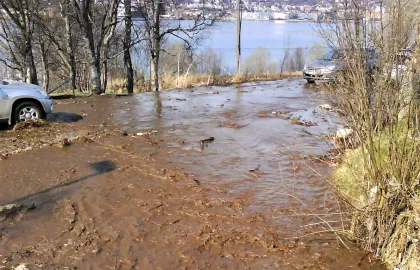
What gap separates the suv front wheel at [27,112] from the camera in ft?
32.6

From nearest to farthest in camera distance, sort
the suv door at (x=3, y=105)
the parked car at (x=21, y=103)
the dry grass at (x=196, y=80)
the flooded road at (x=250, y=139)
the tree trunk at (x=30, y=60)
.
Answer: the flooded road at (x=250, y=139) < the suv door at (x=3, y=105) < the parked car at (x=21, y=103) < the tree trunk at (x=30, y=60) < the dry grass at (x=196, y=80)

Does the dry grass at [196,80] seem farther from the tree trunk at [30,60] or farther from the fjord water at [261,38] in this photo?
the tree trunk at [30,60]

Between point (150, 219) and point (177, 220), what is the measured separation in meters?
0.35

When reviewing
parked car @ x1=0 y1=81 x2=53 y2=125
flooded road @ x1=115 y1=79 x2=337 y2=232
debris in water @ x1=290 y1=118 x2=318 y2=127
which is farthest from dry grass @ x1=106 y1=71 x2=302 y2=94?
parked car @ x1=0 y1=81 x2=53 y2=125

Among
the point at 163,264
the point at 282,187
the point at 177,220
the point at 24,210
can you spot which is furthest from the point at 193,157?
the point at 163,264

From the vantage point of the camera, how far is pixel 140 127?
10742mm

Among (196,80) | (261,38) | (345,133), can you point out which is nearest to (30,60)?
(196,80)

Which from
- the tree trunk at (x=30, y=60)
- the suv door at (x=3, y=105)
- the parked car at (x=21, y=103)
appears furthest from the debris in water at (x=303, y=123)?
the tree trunk at (x=30, y=60)

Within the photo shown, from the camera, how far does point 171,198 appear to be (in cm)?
611

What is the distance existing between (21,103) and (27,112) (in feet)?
0.86

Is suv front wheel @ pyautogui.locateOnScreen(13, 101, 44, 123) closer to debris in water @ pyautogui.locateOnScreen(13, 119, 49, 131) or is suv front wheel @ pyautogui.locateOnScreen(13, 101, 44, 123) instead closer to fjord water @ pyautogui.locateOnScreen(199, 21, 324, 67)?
debris in water @ pyautogui.locateOnScreen(13, 119, 49, 131)

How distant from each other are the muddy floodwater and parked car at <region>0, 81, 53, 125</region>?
439 mm

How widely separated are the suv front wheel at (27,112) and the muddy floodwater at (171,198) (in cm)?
44

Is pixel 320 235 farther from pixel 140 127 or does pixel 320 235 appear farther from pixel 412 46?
pixel 140 127
